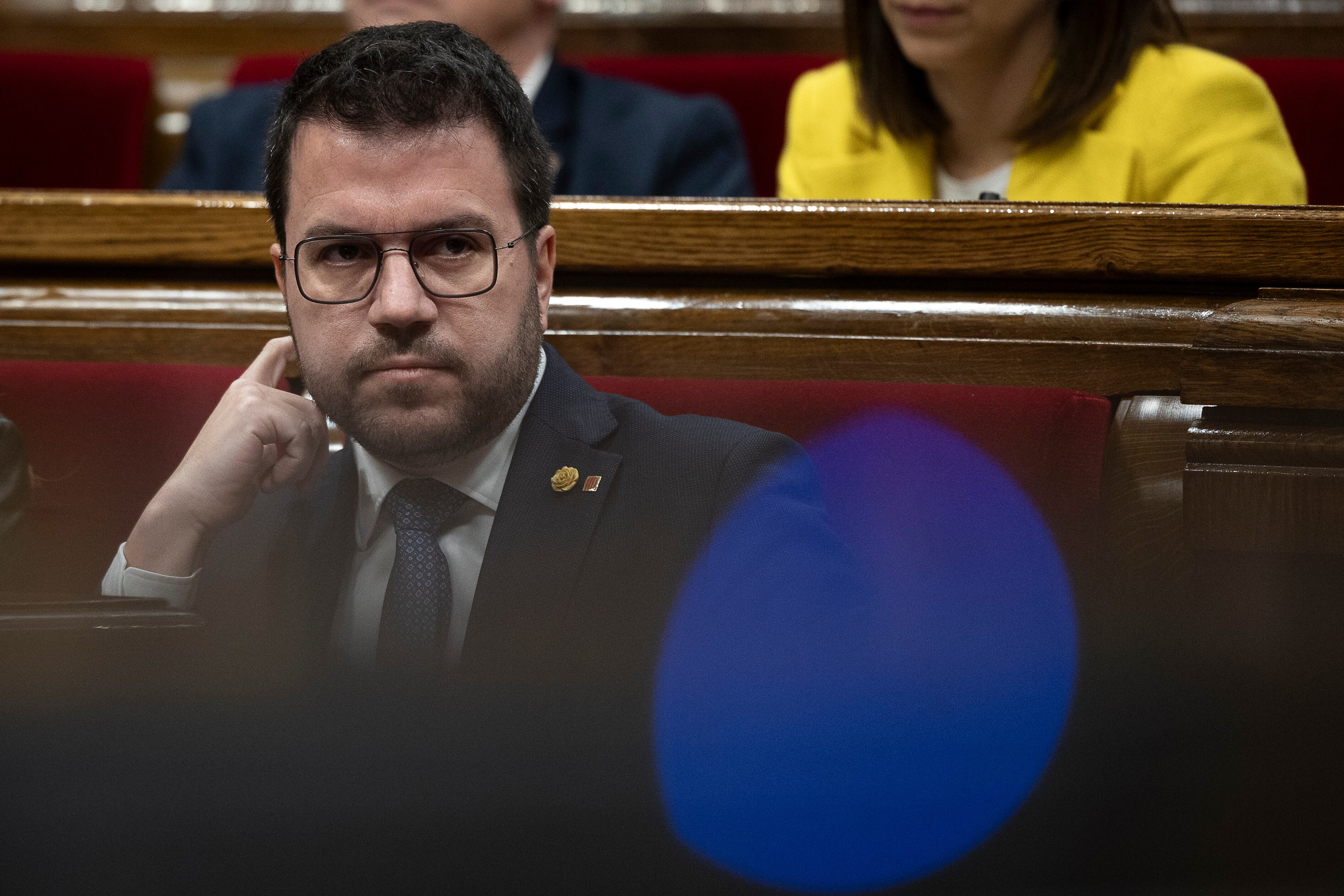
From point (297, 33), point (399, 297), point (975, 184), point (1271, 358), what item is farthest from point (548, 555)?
point (297, 33)

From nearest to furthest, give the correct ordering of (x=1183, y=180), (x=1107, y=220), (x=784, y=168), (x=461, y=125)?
1. (x=461, y=125)
2. (x=1107, y=220)
3. (x=1183, y=180)
4. (x=784, y=168)

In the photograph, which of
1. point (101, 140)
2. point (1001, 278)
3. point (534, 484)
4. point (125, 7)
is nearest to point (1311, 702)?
point (1001, 278)

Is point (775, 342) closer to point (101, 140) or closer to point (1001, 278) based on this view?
point (1001, 278)

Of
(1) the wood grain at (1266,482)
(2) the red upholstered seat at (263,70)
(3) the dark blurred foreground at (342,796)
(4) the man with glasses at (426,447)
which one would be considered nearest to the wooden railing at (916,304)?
(1) the wood grain at (1266,482)

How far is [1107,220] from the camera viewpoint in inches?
25.3

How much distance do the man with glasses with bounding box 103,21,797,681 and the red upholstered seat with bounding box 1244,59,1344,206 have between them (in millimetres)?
794

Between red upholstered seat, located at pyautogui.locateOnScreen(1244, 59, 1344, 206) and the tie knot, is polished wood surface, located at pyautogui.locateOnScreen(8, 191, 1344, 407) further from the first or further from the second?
red upholstered seat, located at pyautogui.locateOnScreen(1244, 59, 1344, 206)

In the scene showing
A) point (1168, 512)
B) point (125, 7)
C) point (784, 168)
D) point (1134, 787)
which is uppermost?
point (125, 7)

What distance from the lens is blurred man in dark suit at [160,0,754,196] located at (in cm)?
109

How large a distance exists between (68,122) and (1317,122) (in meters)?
1.21

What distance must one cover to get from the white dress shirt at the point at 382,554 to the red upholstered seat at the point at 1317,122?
880mm

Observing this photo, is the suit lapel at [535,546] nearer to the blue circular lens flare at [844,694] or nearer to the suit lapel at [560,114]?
the blue circular lens flare at [844,694]

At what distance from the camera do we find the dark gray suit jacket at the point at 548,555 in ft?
1.81

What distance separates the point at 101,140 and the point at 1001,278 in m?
1.03
